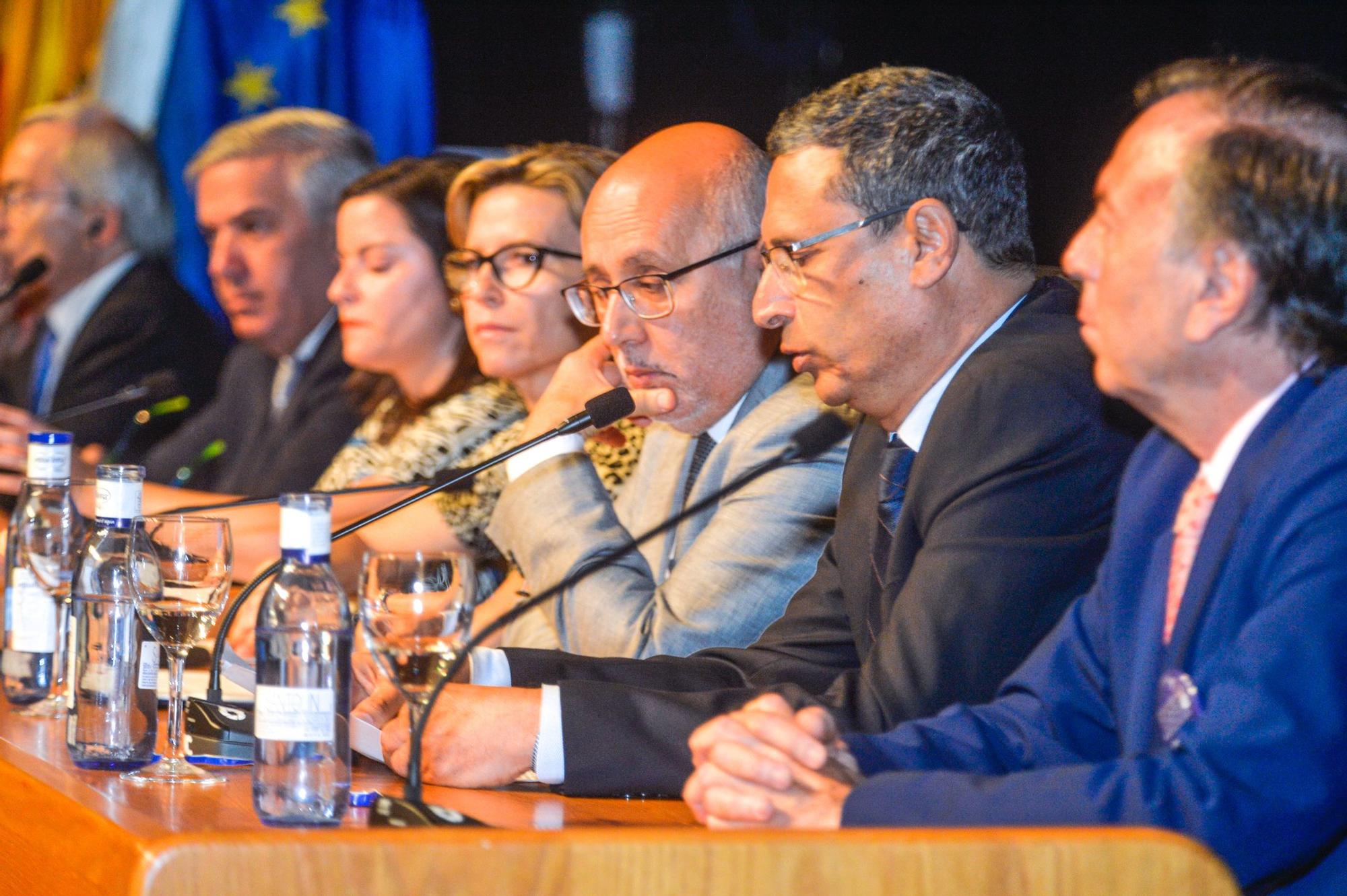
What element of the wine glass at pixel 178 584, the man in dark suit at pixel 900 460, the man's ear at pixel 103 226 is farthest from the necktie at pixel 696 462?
the man's ear at pixel 103 226

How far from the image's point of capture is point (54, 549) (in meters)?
1.93

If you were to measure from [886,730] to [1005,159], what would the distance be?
28.5 inches

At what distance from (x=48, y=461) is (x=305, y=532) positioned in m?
0.77

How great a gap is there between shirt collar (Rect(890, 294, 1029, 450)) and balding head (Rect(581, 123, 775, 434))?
52 centimetres

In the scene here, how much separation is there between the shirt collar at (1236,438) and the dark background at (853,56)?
165 centimetres

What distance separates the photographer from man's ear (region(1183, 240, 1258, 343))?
48.3 inches

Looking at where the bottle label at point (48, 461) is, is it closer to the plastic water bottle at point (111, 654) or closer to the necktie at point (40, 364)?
the plastic water bottle at point (111, 654)

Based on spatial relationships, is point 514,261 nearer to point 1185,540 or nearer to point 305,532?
point 305,532

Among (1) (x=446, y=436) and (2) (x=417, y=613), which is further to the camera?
(1) (x=446, y=436)

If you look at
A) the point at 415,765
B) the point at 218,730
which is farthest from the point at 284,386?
the point at 415,765

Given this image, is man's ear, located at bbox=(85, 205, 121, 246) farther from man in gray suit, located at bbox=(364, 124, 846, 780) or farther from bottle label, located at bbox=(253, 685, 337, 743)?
bottle label, located at bbox=(253, 685, 337, 743)

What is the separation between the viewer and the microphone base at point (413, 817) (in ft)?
3.68

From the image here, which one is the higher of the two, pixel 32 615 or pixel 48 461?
pixel 48 461

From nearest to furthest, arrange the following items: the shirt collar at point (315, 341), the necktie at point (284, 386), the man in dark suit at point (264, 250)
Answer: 1. the shirt collar at point (315, 341)
2. the necktie at point (284, 386)
3. the man in dark suit at point (264, 250)
